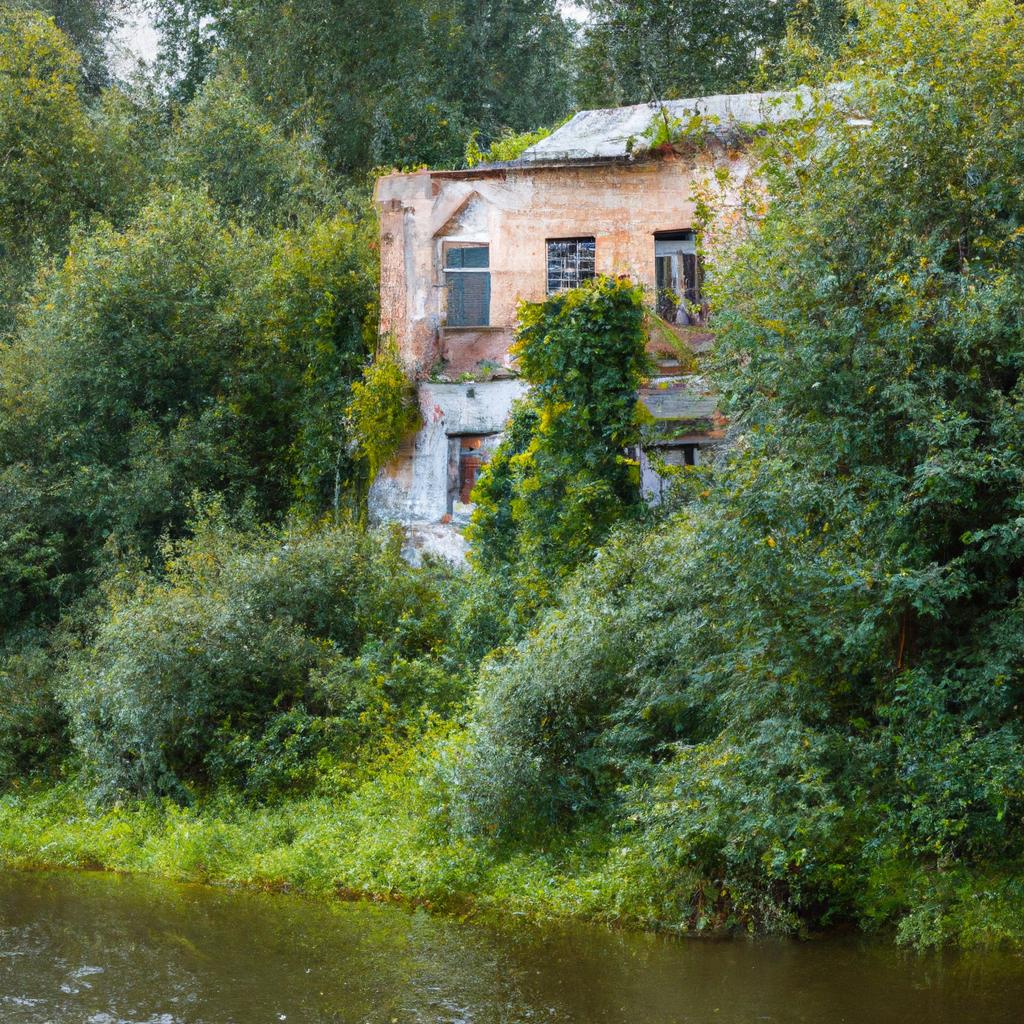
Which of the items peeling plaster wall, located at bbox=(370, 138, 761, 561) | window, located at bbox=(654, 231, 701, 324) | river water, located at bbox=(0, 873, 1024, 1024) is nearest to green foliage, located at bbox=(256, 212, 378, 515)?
peeling plaster wall, located at bbox=(370, 138, 761, 561)

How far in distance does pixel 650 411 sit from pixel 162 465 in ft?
28.2

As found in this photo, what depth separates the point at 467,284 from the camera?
2291 centimetres

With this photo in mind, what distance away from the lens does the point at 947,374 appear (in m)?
11.9

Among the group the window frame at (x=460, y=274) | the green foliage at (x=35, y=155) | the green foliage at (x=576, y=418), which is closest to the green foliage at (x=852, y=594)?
the green foliage at (x=576, y=418)

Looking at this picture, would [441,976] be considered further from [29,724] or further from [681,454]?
[29,724]

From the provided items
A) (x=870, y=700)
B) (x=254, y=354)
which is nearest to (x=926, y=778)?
(x=870, y=700)

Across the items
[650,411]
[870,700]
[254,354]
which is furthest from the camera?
[254,354]

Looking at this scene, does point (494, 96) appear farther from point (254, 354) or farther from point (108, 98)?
point (254, 354)

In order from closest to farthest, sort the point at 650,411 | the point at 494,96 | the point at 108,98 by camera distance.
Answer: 1. the point at 650,411
2. the point at 108,98
3. the point at 494,96

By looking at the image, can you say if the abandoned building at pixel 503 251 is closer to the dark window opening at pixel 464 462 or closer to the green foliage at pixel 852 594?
the dark window opening at pixel 464 462

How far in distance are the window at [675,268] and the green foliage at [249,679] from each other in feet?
23.5

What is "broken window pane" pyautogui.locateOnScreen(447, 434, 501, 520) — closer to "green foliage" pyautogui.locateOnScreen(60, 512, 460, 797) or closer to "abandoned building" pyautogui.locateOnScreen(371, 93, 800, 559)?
"abandoned building" pyautogui.locateOnScreen(371, 93, 800, 559)

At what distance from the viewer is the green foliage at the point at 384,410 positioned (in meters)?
22.5

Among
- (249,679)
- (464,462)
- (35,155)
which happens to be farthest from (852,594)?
(35,155)
